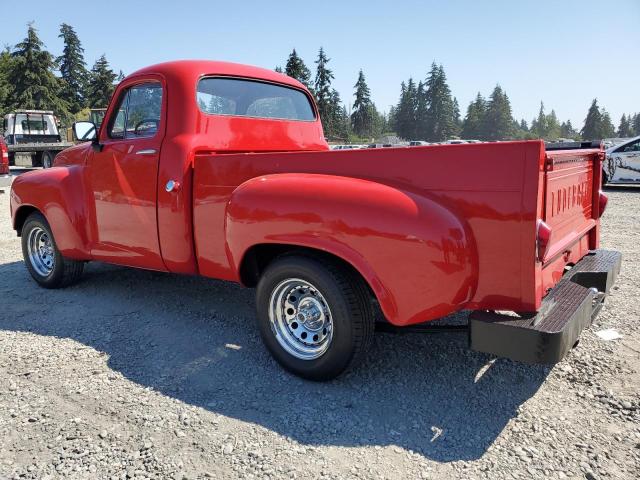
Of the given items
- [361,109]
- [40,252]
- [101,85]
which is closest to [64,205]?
[40,252]

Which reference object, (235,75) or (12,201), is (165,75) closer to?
(235,75)

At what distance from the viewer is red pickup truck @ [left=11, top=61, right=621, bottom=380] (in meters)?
2.38

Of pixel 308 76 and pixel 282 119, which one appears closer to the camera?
pixel 282 119

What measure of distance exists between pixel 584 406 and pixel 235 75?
3.54 m

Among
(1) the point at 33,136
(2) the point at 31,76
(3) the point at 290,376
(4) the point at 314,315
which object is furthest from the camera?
(2) the point at 31,76

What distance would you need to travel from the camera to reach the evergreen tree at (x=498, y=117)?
310ft

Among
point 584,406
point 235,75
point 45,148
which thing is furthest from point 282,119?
point 45,148

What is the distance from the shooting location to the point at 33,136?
23.0 meters

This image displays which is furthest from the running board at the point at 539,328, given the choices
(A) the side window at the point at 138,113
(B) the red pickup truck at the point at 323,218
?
(A) the side window at the point at 138,113

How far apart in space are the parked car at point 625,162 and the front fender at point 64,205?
13539 millimetres

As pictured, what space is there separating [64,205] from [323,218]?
9.71 ft

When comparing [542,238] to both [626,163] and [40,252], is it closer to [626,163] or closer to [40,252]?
[40,252]

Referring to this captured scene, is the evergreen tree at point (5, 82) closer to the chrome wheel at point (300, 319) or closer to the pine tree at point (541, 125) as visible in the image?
the chrome wheel at point (300, 319)

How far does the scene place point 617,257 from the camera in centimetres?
361
